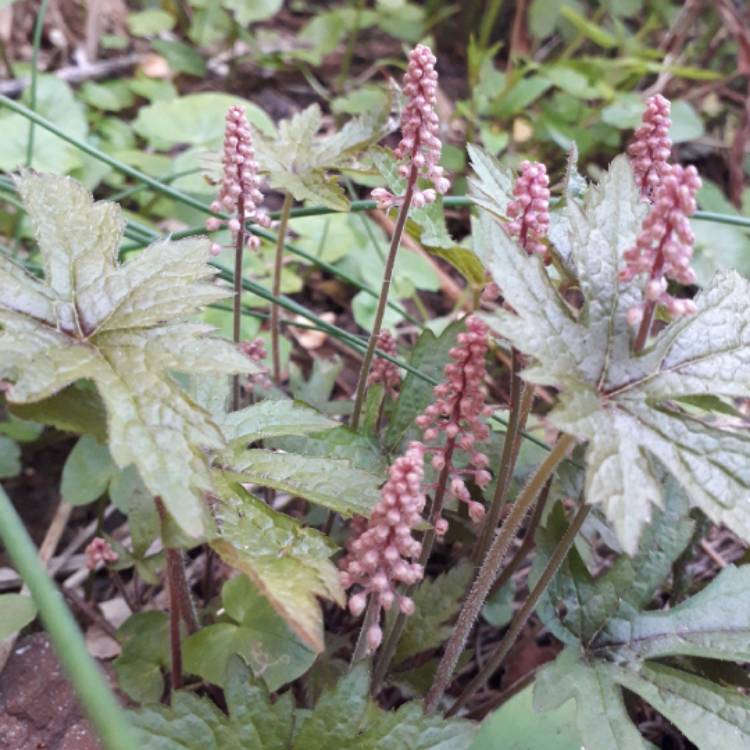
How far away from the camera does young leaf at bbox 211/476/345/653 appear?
44.9 inches

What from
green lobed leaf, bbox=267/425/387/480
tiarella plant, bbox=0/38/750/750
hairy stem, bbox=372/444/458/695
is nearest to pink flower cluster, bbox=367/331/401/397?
tiarella plant, bbox=0/38/750/750

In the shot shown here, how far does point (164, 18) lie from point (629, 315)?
358 cm

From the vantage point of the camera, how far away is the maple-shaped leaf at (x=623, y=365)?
1.17 meters

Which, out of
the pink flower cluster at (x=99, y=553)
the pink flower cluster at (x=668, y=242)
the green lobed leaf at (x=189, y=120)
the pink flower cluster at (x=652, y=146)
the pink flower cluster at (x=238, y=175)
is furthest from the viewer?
the green lobed leaf at (x=189, y=120)

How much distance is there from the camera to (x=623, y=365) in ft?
4.22

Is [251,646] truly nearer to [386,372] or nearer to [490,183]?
[386,372]

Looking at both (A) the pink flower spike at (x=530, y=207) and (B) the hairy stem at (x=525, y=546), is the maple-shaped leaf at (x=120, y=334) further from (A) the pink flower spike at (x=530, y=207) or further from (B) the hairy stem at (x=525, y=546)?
(B) the hairy stem at (x=525, y=546)

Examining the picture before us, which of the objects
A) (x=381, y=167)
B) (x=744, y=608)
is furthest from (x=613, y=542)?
(x=381, y=167)

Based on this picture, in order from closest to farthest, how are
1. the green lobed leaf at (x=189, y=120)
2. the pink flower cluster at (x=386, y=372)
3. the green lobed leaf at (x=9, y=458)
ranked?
the pink flower cluster at (x=386, y=372) < the green lobed leaf at (x=9, y=458) < the green lobed leaf at (x=189, y=120)

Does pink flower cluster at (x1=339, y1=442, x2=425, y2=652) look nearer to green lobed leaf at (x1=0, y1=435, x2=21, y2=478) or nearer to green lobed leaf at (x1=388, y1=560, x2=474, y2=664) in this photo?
green lobed leaf at (x1=388, y1=560, x2=474, y2=664)

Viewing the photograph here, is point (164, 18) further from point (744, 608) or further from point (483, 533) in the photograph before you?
point (744, 608)

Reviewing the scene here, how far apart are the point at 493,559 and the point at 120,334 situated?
0.73 meters

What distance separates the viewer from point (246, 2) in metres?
3.82

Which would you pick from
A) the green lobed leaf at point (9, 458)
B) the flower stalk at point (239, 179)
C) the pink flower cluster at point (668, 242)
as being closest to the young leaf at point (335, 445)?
the flower stalk at point (239, 179)
